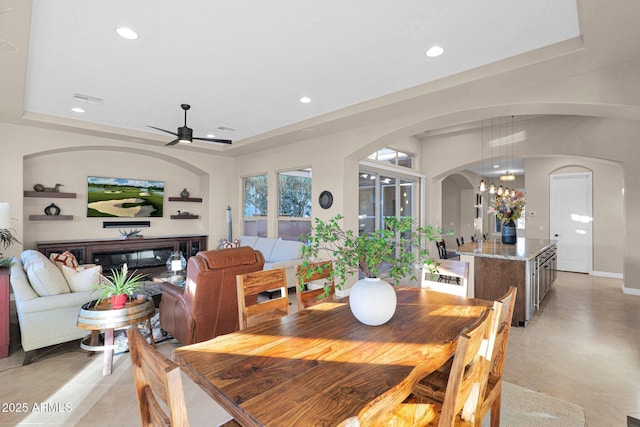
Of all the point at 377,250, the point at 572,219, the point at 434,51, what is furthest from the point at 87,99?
the point at 572,219

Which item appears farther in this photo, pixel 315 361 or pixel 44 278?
pixel 44 278

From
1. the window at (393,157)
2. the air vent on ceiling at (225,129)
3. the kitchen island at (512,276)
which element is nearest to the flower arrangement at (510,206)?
the kitchen island at (512,276)

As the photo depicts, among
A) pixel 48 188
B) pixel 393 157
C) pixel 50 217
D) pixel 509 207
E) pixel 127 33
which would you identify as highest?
pixel 127 33

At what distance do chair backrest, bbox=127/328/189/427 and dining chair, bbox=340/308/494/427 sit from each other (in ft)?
1.57

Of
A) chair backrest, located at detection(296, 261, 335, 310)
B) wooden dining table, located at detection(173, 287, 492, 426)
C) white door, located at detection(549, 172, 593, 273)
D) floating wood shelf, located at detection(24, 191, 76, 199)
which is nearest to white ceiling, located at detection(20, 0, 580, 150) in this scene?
floating wood shelf, located at detection(24, 191, 76, 199)

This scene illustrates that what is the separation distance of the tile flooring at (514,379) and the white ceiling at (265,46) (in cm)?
277

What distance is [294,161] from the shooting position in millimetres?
6051

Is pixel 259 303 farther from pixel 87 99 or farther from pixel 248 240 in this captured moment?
pixel 248 240

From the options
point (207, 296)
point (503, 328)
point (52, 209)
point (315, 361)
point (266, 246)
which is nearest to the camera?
point (315, 361)

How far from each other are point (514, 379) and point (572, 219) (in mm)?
6562

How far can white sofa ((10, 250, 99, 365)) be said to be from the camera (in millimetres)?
2703

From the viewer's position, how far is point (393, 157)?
698cm

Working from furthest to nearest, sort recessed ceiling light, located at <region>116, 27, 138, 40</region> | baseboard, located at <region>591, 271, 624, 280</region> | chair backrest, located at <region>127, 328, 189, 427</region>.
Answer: baseboard, located at <region>591, 271, 624, 280</region> < recessed ceiling light, located at <region>116, 27, 138, 40</region> < chair backrest, located at <region>127, 328, 189, 427</region>

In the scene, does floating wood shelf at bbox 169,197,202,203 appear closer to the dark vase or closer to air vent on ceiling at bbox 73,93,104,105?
air vent on ceiling at bbox 73,93,104,105
